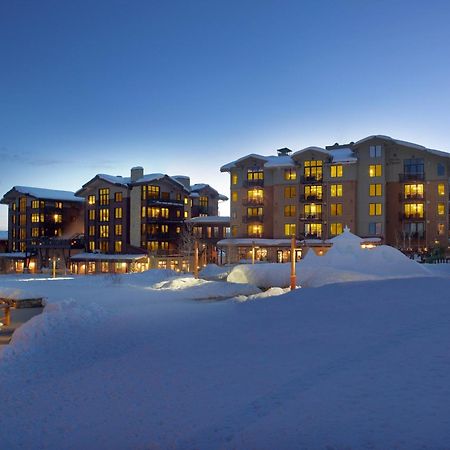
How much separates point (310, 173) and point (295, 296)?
39.6m

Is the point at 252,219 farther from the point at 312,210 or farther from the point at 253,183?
the point at 312,210

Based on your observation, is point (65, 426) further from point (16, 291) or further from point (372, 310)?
point (16, 291)

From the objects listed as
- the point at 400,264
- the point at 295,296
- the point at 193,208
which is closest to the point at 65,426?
the point at 295,296

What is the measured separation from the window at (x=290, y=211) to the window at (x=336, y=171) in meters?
6.18

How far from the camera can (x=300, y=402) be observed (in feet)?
30.0

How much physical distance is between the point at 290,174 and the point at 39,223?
38.9m

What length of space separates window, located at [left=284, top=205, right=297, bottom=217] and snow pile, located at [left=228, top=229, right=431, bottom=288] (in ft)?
63.5

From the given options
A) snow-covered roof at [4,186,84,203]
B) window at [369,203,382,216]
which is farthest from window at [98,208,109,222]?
window at [369,203,382,216]

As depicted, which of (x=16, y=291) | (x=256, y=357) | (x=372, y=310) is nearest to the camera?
(x=256, y=357)

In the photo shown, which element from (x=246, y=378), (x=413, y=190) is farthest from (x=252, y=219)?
(x=246, y=378)

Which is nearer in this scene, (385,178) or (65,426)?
(65,426)

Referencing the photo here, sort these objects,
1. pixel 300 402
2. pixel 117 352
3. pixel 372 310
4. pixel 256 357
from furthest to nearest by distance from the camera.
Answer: pixel 372 310
pixel 117 352
pixel 256 357
pixel 300 402

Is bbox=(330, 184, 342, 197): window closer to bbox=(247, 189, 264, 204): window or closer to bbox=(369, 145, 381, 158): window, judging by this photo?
bbox=(369, 145, 381, 158): window

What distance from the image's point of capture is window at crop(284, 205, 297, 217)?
58.8 metres
